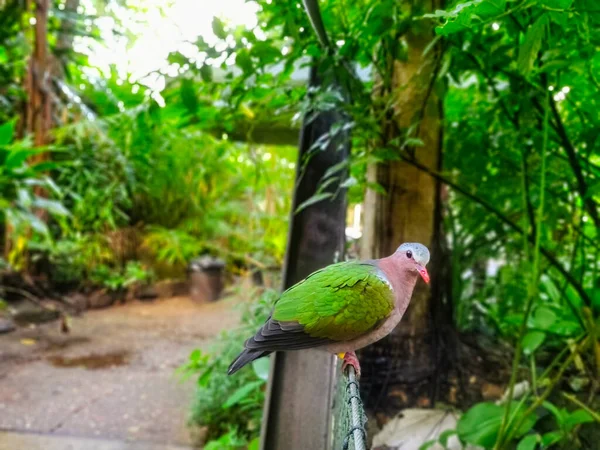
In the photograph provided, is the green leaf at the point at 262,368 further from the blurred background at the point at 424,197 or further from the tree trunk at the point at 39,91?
the tree trunk at the point at 39,91

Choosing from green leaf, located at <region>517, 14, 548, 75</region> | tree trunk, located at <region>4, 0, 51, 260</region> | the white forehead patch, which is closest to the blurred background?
green leaf, located at <region>517, 14, 548, 75</region>

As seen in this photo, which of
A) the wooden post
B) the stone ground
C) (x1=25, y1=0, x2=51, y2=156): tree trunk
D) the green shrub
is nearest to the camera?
the wooden post

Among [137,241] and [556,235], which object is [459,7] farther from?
[137,241]

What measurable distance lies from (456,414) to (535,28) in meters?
0.62

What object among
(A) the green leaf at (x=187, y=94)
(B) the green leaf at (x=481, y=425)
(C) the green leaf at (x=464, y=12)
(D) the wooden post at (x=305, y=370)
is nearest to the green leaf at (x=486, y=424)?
(B) the green leaf at (x=481, y=425)

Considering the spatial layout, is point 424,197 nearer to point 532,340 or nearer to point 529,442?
point 532,340

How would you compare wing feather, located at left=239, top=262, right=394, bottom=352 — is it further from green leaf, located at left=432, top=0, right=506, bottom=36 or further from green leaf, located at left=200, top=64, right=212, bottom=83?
green leaf, located at left=200, top=64, right=212, bottom=83

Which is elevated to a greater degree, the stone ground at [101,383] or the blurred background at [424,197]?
the blurred background at [424,197]

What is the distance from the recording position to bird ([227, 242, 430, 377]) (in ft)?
1.18

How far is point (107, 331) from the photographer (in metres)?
2.62

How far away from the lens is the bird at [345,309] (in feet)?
1.18

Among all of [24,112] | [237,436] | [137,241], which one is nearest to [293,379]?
[237,436]

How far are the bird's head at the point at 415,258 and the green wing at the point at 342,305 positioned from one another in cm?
2

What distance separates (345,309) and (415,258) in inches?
2.8
